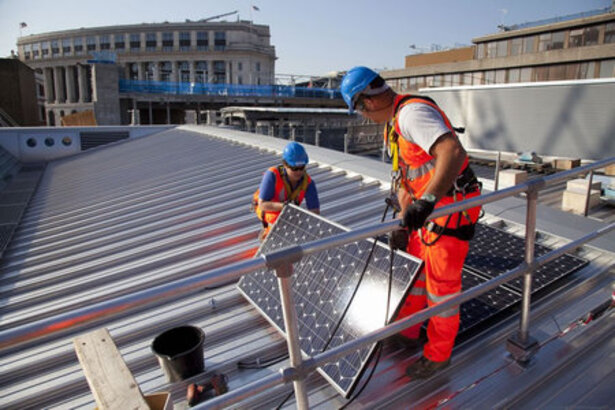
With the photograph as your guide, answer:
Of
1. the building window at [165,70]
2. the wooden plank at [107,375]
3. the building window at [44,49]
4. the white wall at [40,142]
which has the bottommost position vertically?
the wooden plank at [107,375]

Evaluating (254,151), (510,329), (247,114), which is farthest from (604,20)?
(510,329)

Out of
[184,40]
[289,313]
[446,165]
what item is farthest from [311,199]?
[184,40]

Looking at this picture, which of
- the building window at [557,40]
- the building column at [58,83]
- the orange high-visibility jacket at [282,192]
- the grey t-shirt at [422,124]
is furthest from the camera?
the building column at [58,83]

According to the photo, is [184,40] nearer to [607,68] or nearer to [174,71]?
[174,71]

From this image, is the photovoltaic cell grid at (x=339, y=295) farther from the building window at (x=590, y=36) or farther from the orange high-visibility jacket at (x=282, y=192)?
the building window at (x=590, y=36)

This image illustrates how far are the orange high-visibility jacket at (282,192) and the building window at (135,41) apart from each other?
4091 inches

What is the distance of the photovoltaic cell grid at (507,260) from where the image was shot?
4.01 meters

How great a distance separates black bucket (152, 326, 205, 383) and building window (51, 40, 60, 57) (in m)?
123

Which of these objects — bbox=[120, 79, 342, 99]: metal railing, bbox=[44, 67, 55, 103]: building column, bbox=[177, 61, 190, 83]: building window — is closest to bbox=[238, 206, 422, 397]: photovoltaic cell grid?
bbox=[120, 79, 342, 99]: metal railing

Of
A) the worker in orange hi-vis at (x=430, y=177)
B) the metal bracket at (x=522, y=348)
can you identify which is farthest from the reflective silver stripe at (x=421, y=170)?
the metal bracket at (x=522, y=348)

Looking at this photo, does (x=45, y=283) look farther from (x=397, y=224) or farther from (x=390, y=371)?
(x=397, y=224)

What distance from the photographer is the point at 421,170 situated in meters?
2.82

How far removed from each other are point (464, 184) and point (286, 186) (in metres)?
2.53

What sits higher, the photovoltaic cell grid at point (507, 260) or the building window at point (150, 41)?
the building window at point (150, 41)
